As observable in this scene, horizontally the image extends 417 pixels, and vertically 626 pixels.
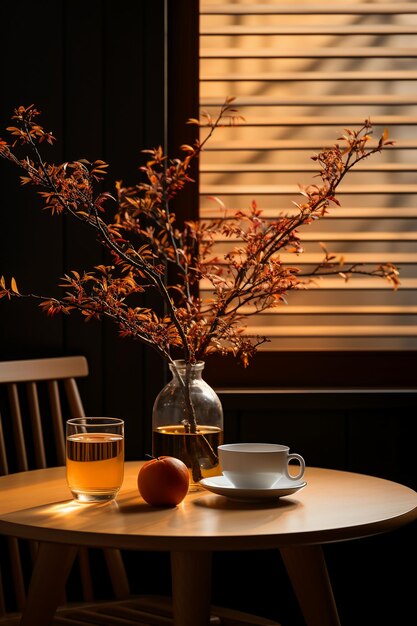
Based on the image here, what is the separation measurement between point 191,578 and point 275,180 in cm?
131

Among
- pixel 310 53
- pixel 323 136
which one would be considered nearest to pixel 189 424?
pixel 323 136

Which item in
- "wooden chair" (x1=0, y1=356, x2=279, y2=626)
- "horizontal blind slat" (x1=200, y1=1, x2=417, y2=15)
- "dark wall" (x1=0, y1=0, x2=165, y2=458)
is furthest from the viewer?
"horizontal blind slat" (x1=200, y1=1, x2=417, y2=15)

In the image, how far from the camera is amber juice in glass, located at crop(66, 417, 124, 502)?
5.08ft

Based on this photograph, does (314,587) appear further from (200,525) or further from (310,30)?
(310,30)

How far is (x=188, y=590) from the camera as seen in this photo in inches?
61.0

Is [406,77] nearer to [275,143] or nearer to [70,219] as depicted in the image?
[275,143]

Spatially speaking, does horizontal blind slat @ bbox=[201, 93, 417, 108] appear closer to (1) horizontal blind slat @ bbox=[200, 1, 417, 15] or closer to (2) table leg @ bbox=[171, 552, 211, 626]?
(1) horizontal blind slat @ bbox=[200, 1, 417, 15]

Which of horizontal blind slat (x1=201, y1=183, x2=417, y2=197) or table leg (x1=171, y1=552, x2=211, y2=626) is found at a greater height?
horizontal blind slat (x1=201, y1=183, x2=417, y2=197)

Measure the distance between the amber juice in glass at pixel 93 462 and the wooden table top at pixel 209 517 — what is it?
0.08 feet

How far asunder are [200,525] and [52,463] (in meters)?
1.10

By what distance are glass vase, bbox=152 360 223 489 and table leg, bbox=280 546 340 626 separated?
0.22 m

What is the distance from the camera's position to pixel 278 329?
2568 millimetres

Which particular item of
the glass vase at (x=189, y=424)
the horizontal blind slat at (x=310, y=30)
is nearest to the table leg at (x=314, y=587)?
the glass vase at (x=189, y=424)

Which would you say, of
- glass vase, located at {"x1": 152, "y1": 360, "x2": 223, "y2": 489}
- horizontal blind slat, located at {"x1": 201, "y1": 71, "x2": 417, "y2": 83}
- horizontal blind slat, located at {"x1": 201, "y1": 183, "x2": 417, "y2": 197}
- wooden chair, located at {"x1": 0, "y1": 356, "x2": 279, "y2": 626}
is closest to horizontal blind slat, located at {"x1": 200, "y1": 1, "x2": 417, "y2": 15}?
horizontal blind slat, located at {"x1": 201, "y1": 71, "x2": 417, "y2": 83}
